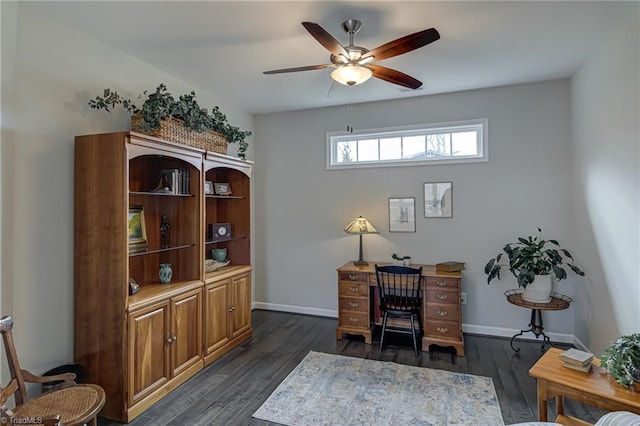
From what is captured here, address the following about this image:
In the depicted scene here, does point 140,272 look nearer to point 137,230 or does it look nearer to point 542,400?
point 137,230

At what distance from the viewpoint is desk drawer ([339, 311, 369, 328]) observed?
12.4 ft

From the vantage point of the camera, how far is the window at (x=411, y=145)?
13.3ft

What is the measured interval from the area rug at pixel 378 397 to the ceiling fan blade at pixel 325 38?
8.32 feet

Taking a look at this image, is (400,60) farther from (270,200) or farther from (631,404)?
(631,404)

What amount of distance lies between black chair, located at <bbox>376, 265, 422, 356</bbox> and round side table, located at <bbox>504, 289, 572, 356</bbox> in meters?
0.93

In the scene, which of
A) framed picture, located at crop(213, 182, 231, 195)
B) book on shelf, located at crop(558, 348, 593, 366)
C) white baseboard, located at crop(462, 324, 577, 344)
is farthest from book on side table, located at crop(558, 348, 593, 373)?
framed picture, located at crop(213, 182, 231, 195)

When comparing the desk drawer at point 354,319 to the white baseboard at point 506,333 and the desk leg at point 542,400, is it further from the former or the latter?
the desk leg at point 542,400

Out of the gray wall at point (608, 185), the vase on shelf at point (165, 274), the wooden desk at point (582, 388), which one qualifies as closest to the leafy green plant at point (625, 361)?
the wooden desk at point (582, 388)

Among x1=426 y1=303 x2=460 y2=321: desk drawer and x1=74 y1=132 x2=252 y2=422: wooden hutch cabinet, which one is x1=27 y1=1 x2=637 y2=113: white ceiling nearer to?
x1=74 y1=132 x2=252 y2=422: wooden hutch cabinet

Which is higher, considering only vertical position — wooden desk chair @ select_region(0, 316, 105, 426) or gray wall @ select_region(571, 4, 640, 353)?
gray wall @ select_region(571, 4, 640, 353)

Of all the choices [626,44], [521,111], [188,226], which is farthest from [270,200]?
[626,44]

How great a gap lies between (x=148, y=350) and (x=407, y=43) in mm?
2827

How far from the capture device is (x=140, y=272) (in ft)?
10.1

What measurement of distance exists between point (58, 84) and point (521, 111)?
4.42m
